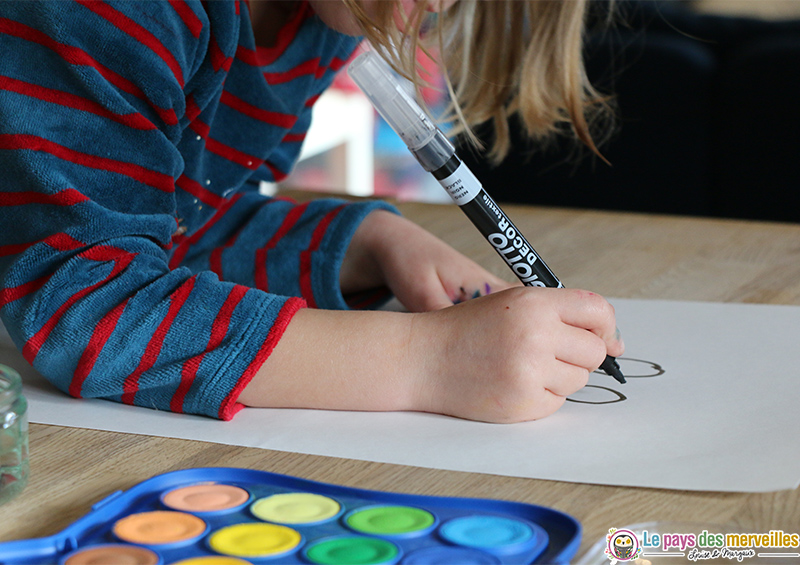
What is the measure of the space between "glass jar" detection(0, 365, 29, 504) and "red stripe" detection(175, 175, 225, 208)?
0.80ft

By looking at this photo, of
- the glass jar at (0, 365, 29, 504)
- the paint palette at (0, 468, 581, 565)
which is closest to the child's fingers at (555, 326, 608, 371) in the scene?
the paint palette at (0, 468, 581, 565)

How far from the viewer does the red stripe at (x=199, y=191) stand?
0.54m

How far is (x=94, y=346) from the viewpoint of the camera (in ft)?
1.31

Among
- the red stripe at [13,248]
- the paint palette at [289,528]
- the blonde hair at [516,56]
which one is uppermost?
the blonde hair at [516,56]

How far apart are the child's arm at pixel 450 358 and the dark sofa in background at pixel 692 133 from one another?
1047mm

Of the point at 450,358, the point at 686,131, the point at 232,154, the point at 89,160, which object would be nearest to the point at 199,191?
the point at 232,154

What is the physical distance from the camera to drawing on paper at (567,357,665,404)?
0.42 meters

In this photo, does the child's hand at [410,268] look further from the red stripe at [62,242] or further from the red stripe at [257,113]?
the red stripe at [62,242]

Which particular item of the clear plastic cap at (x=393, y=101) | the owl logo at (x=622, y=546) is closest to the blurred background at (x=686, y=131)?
the clear plastic cap at (x=393, y=101)

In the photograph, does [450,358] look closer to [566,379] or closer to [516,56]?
[566,379]

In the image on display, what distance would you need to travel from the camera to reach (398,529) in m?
0.28

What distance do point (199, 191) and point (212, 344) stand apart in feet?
0.61

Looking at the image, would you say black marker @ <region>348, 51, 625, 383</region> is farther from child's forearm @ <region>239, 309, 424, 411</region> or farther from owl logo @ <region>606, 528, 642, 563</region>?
owl logo @ <region>606, 528, 642, 563</region>

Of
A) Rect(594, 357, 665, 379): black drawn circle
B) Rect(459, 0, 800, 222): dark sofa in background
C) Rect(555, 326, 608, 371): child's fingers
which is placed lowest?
Rect(555, 326, 608, 371): child's fingers
